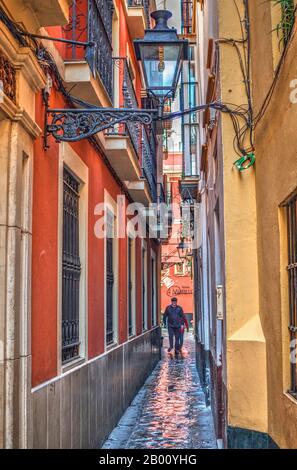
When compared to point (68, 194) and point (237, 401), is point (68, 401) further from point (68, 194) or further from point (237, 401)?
point (68, 194)

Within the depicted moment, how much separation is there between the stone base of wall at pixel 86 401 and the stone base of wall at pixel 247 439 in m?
1.61

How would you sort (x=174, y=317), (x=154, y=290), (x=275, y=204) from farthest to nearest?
(x=174, y=317)
(x=154, y=290)
(x=275, y=204)

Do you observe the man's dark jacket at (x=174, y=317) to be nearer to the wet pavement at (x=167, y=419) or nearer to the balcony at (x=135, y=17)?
the wet pavement at (x=167, y=419)

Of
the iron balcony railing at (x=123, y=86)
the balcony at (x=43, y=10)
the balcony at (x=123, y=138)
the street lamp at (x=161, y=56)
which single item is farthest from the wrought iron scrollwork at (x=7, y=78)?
the iron balcony railing at (x=123, y=86)

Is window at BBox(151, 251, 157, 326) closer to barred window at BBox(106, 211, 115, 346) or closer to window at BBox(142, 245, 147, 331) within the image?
window at BBox(142, 245, 147, 331)

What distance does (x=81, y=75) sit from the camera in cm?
670

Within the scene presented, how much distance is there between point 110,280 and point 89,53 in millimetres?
5000

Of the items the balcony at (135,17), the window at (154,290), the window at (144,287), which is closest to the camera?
the balcony at (135,17)

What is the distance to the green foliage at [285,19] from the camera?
4798mm

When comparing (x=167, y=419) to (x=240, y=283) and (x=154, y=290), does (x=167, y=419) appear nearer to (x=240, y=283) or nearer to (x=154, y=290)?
(x=240, y=283)

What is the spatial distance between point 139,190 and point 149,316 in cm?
601

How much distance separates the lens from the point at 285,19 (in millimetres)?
4898

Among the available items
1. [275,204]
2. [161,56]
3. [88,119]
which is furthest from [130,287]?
[275,204]
